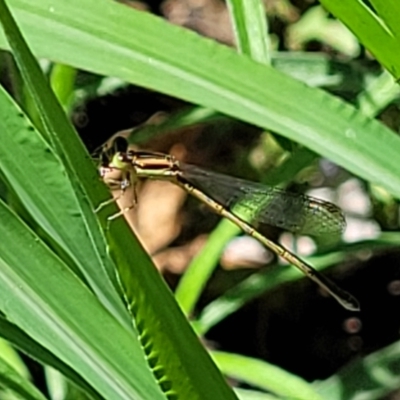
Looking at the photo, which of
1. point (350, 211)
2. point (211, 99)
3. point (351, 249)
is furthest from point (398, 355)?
point (211, 99)

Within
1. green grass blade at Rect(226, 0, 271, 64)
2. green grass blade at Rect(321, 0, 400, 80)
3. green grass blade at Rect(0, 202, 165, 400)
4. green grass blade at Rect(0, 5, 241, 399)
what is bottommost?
green grass blade at Rect(0, 5, 241, 399)

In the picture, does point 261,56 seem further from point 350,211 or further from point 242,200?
point 350,211

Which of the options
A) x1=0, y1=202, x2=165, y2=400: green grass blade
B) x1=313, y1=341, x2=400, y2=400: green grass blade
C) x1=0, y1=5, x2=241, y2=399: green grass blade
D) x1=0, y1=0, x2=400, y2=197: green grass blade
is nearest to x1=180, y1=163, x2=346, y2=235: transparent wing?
x1=313, y1=341, x2=400, y2=400: green grass blade

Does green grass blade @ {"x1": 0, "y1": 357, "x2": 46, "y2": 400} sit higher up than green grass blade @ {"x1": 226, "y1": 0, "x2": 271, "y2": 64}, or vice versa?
green grass blade @ {"x1": 226, "y1": 0, "x2": 271, "y2": 64}

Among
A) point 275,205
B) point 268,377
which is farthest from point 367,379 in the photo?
Answer: point 275,205

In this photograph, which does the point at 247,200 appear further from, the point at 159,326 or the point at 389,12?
the point at 159,326

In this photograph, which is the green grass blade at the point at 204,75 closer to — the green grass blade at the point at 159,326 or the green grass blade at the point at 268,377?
the green grass blade at the point at 159,326

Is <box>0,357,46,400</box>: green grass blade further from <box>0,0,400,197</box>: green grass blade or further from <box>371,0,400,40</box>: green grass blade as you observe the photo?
<box>371,0,400,40</box>: green grass blade

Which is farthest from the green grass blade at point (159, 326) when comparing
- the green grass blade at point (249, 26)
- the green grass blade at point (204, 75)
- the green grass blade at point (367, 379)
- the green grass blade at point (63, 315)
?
the green grass blade at point (367, 379)
